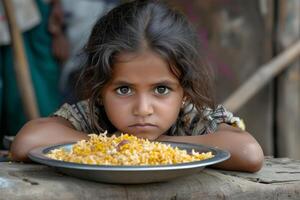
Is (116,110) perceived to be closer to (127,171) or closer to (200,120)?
(200,120)

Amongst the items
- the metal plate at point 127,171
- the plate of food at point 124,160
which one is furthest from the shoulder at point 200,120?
the metal plate at point 127,171

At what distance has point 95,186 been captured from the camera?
178 centimetres

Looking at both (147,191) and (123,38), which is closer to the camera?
(147,191)

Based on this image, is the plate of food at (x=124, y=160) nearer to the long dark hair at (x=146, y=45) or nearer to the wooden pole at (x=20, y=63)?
the long dark hair at (x=146, y=45)

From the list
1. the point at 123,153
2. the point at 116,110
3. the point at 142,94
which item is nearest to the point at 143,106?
the point at 142,94

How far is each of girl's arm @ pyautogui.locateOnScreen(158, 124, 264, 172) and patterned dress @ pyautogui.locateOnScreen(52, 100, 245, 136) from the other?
0.23 m

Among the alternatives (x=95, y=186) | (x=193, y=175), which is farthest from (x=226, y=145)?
(x=95, y=186)

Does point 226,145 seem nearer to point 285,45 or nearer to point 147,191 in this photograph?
point 147,191

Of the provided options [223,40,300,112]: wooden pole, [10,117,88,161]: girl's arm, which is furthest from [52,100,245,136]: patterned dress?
[223,40,300,112]: wooden pole

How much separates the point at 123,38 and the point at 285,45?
8.37 ft

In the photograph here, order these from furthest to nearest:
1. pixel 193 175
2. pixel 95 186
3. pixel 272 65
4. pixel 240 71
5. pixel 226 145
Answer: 1. pixel 240 71
2. pixel 272 65
3. pixel 226 145
4. pixel 193 175
5. pixel 95 186

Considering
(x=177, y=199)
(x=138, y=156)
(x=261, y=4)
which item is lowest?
(x=177, y=199)

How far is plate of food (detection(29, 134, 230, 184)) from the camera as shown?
1.71 m

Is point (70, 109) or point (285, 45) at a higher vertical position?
point (285, 45)
